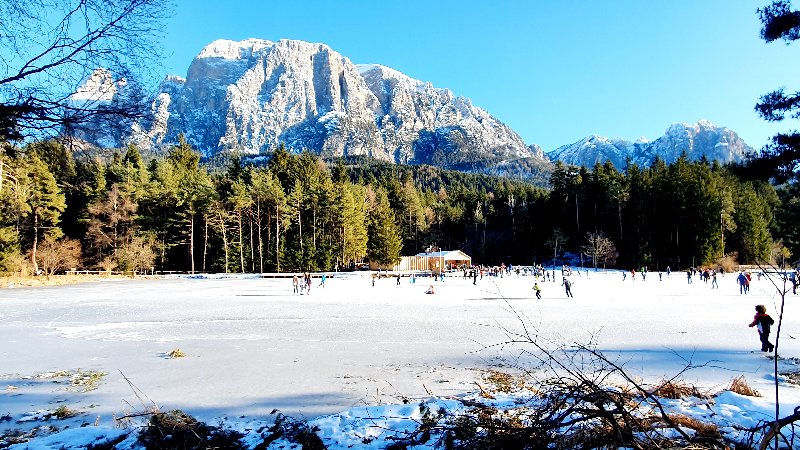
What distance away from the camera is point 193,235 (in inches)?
2227

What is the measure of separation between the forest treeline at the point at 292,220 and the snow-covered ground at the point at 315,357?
110 feet

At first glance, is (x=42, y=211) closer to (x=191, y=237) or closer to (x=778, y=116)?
(x=191, y=237)

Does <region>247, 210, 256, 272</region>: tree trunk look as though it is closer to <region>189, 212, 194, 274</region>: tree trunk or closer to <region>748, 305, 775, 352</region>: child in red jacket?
<region>189, 212, 194, 274</region>: tree trunk

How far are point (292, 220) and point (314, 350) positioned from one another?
51.8 meters

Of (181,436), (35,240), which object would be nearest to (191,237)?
(35,240)

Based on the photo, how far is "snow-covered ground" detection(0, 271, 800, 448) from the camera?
5.80m

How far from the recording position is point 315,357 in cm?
934

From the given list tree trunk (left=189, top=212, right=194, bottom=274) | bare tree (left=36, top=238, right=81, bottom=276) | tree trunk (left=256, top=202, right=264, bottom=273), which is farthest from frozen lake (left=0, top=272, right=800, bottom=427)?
tree trunk (left=256, top=202, right=264, bottom=273)

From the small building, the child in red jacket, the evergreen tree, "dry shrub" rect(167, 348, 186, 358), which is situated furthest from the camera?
the small building

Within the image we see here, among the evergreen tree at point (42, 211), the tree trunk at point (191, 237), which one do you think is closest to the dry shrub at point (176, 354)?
the evergreen tree at point (42, 211)

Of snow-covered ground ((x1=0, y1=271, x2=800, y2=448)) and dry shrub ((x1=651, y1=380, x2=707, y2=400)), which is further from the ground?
dry shrub ((x1=651, y1=380, x2=707, y2=400))

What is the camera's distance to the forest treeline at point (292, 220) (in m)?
47.8

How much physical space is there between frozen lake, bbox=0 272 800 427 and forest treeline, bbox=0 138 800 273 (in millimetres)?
31798

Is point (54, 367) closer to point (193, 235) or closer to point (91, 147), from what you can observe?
point (91, 147)
